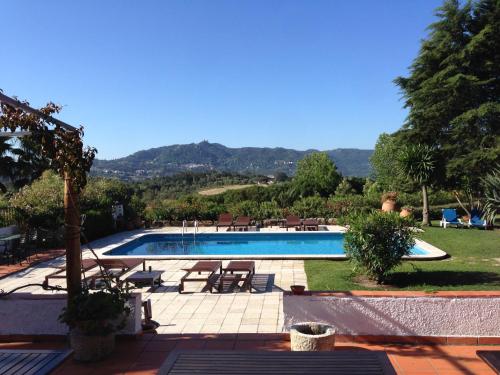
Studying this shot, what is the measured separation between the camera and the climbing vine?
473cm

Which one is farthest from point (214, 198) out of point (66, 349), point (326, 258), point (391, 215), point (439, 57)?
point (66, 349)

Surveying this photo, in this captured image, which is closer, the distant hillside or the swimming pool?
the swimming pool

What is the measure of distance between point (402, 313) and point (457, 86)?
18161 mm

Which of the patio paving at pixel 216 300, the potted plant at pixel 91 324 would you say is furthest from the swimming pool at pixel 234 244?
the potted plant at pixel 91 324

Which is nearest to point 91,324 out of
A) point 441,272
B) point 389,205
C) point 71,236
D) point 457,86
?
point 71,236

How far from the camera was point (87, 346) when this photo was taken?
15.2ft

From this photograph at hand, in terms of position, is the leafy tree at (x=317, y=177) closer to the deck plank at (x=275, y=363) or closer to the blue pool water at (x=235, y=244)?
the blue pool water at (x=235, y=244)

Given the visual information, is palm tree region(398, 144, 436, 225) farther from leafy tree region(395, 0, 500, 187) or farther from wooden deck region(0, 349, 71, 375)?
wooden deck region(0, 349, 71, 375)

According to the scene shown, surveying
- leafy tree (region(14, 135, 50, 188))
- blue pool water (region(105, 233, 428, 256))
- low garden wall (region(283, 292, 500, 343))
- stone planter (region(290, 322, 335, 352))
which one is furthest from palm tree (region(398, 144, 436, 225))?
leafy tree (region(14, 135, 50, 188))

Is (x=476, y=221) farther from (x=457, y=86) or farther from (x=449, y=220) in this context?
(x=457, y=86)

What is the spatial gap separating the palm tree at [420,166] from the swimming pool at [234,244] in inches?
165

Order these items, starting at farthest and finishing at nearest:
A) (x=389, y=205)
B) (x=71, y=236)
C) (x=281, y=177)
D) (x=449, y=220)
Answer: (x=281, y=177) < (x=389, y=205) < (x=449, y=220) < (x=71, y=236)

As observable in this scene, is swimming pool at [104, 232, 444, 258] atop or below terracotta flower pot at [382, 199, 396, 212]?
below

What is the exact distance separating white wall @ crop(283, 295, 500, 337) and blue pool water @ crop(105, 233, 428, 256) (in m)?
9.85
